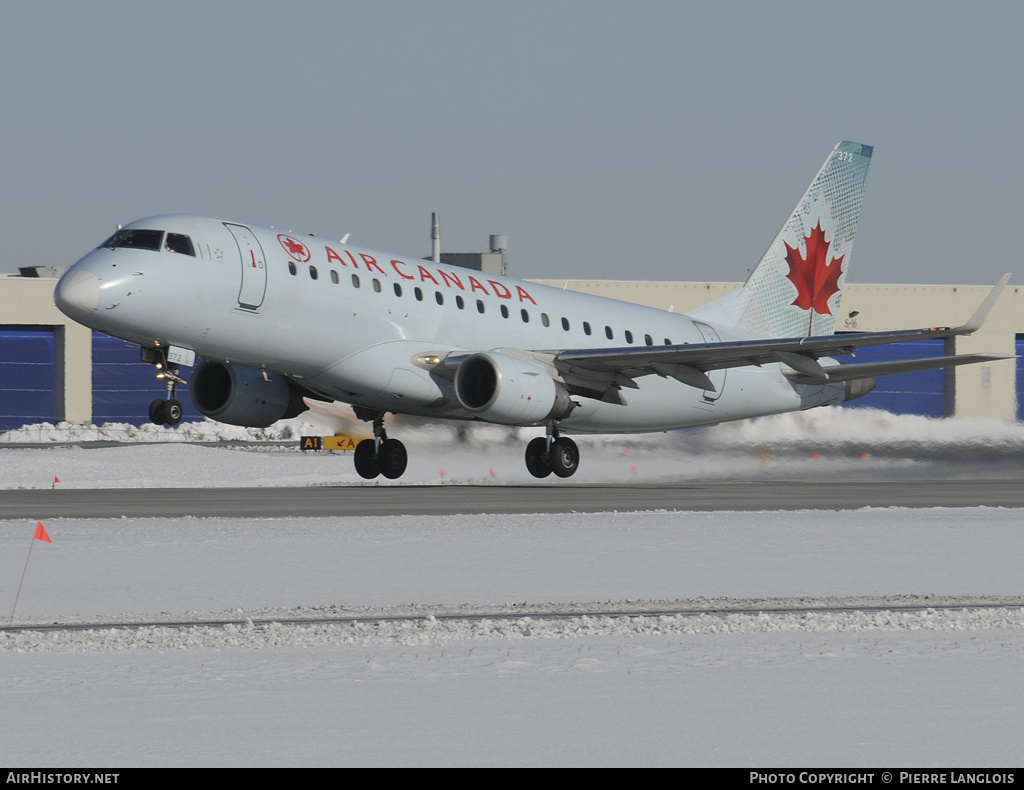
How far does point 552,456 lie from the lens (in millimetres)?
31031

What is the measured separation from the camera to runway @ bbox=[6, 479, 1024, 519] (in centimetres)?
2327

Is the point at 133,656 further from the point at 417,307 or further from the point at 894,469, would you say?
the point at 894,469

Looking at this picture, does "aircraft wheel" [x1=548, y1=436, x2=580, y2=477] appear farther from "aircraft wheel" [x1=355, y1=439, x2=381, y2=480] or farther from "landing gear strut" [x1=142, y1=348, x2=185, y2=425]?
"landing gear strut" [x1=142, y1=348, x2=185, y2=425]

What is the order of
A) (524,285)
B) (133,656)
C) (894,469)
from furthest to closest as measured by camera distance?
(894,469), (524,285), (133,656)

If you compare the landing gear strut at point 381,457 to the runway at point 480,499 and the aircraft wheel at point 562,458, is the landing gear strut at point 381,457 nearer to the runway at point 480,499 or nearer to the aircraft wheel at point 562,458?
the runway at point 480,499

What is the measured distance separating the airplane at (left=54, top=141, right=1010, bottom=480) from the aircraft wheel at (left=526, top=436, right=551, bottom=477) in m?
0.03

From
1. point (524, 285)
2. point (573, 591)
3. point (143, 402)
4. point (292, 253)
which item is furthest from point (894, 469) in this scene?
point (143, 402)

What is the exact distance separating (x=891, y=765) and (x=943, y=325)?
68357mm

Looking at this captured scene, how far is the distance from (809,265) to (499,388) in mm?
14148

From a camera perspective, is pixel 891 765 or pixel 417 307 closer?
pixel 891 765

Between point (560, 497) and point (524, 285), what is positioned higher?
point (524, 285)

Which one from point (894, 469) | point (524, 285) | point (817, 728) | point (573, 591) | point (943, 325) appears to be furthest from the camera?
point (943, 325)

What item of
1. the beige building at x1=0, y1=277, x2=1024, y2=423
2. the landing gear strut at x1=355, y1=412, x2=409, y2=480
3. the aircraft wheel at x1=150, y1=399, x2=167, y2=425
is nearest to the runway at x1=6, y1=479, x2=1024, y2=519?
the landing gear strut at x1=355, y1=412, x2=409, y2=480
